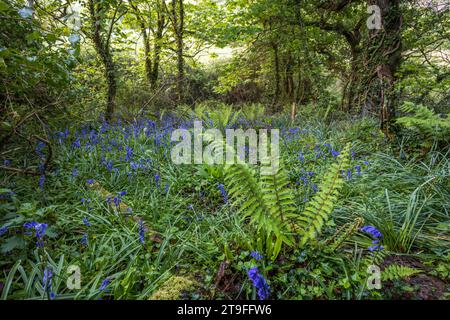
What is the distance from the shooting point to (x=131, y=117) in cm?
511

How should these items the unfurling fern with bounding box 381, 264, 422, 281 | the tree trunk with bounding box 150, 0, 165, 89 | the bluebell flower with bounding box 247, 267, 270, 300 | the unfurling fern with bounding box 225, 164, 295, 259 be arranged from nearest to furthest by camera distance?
the bluebell flower with bounding box 247, 267, 270, 300, the unfurling fern with bounding box 381, 264, 422, 281, the unfurling fern with bounding box 225, 164, 295, 259, the tree trunk with bounding box 150, 0, 165, 89

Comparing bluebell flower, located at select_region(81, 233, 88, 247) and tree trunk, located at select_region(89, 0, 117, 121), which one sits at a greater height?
tree trunk, located at select_region(89, 0, 117, 121)

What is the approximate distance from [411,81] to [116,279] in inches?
187

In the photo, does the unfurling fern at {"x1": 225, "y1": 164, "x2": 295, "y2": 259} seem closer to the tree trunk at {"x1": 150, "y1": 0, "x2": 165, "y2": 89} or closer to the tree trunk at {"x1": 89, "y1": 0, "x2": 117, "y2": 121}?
the tree trunk at {"x1": 89, "y1": 0, "x2": 117, "y2": 121}

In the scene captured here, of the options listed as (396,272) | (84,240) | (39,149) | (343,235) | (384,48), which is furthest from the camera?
(384,48)

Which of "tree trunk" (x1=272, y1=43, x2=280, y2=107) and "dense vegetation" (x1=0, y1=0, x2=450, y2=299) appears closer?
"dense vegetation" (x1=0, y1=0, x2=450, y2=299)

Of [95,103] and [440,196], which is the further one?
[95,103]

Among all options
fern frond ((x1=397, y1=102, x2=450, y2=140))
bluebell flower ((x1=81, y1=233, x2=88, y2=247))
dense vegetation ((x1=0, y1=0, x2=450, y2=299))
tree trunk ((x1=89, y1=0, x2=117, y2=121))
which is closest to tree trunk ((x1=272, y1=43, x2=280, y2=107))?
dense vegetation ((x1=0, y1=0, x2=450, y2=299))

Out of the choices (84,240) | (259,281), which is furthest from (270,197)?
(84,240)

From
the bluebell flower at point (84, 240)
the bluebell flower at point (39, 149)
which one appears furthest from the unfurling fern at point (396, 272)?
the bluebell flower at point (39, 149)

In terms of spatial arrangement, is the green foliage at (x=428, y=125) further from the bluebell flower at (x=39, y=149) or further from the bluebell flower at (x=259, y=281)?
the bluebell flower at (x=39, y=149)

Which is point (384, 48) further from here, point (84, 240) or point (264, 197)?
point (84, 240)
